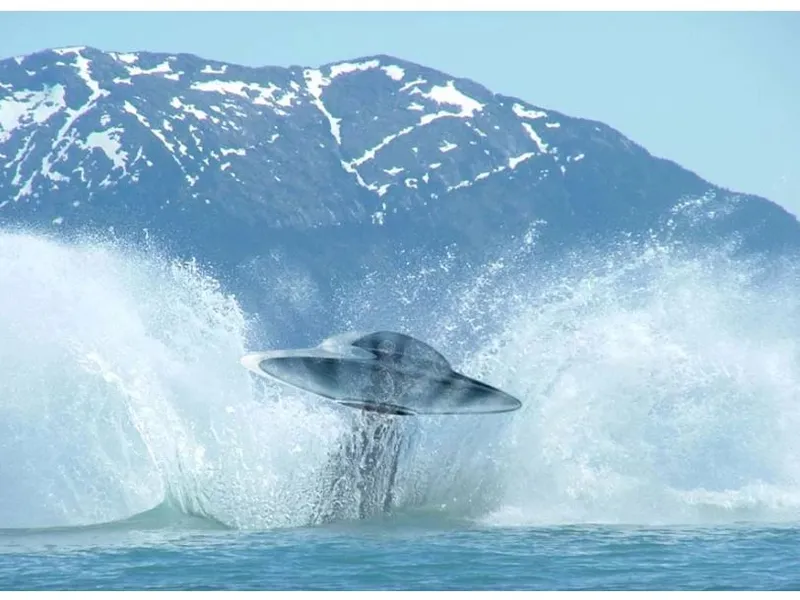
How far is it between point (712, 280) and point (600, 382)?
8923mm

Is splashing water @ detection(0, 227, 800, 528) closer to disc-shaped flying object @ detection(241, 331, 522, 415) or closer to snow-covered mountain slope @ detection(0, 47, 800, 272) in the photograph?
disc-shaped flying object @ detection(241, 331, 522, 415)

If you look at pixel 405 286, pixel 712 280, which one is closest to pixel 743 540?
pixel 712 280

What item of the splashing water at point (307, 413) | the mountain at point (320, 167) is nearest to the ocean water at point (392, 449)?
the splashing water at point (307, 413)

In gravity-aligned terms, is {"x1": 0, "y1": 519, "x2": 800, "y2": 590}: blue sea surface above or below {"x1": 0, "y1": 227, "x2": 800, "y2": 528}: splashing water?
below

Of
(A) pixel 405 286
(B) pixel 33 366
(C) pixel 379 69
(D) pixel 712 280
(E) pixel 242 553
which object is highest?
(C) pixel 379 69

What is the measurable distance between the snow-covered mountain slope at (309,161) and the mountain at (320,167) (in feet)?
0.80

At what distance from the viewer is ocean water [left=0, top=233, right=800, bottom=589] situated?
25.4 metres

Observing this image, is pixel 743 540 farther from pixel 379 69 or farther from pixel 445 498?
pixel 379 69

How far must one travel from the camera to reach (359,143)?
511 ft

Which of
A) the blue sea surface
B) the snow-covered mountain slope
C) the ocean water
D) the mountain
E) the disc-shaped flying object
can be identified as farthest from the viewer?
the snow-covered mountain slope

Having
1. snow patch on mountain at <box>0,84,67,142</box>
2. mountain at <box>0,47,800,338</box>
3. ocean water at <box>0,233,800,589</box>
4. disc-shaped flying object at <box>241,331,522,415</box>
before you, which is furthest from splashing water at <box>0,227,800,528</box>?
snow patch on mountain at <box>0,84,67,142</box>

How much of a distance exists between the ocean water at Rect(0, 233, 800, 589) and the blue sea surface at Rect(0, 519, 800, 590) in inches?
3.9

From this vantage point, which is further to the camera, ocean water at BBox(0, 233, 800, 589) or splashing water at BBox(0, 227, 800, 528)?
splashing water at BBox(0, 227, 800, 528)

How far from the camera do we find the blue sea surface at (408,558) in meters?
22.3
